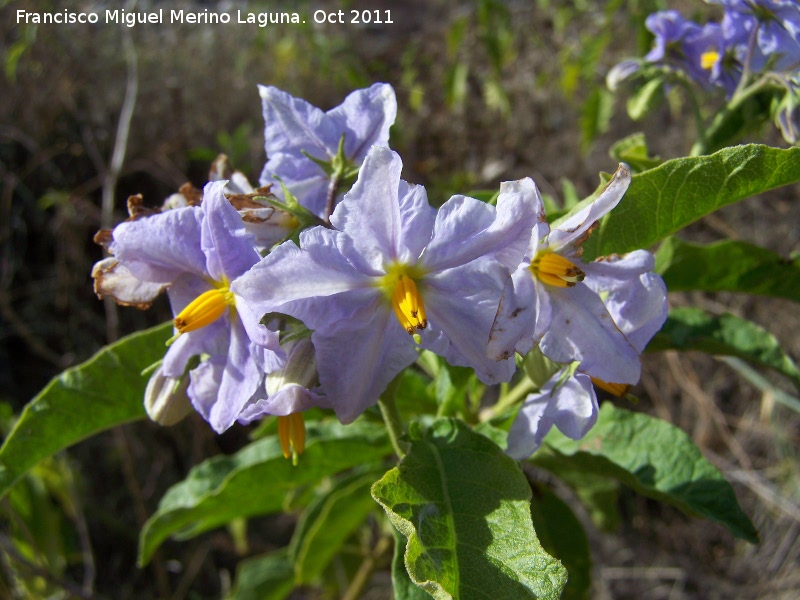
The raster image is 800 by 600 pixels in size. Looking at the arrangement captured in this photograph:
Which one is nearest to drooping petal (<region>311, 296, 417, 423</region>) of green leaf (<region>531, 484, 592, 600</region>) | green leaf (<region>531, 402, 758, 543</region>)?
green leaf (<region>531, 402, 758, 543</region>)

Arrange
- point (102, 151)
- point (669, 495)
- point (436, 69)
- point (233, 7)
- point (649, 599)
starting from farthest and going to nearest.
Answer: point (436, 69) → point (233, 7) → point (102, 151) → point (649, 599) → point (669, 495)

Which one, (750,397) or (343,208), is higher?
(343,208)

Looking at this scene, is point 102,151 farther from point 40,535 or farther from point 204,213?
point 204,213

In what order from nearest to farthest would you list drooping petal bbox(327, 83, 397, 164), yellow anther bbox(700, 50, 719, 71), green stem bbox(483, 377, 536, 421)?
drooping petal bbox(327, 83, 397, 164)
green stem bbox(483, 377, 536, 421)
yellow anther bbox(700, 50, 719, 71)

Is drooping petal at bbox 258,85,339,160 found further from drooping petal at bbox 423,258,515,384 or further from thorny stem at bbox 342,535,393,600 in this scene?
thorny stem at bbox 342,535,393,600

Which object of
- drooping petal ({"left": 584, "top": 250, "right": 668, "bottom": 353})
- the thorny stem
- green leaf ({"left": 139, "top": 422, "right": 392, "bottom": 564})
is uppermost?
drooping petal ({"left": 584, "top": 250, "right": 668, "bottom": 353})

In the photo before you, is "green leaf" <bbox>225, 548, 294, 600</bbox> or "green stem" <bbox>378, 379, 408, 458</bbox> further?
"green leaf" <bbox>225, 548, 294, 600</bbox>

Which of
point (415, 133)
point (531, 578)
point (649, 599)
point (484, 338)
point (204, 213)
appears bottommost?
point (649, 599)

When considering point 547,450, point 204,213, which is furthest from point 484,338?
point 547,450
